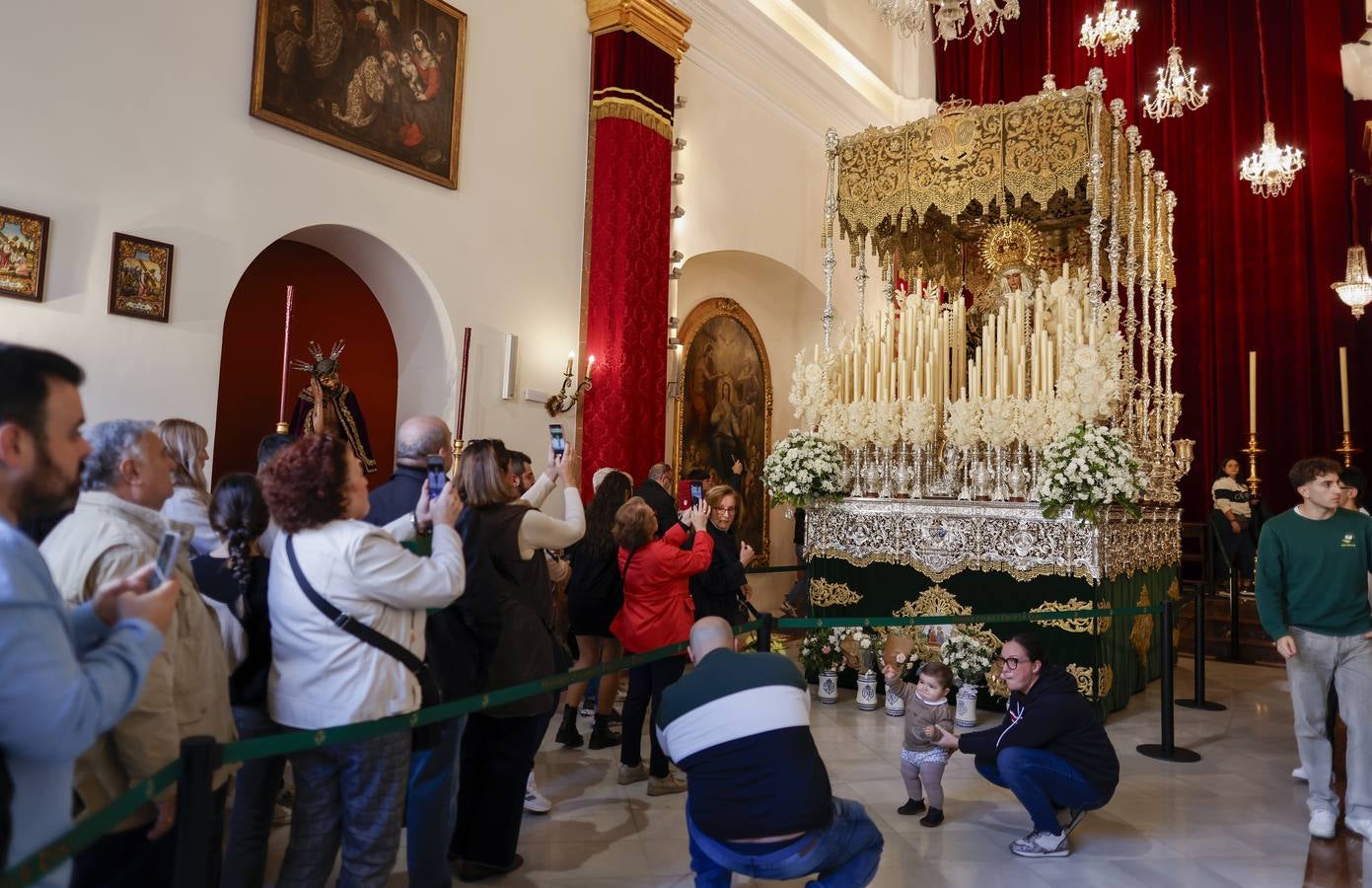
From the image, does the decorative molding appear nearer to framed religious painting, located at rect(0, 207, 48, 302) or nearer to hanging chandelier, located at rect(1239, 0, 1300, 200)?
framed religious painting, located at rect(0, 207, 48, 302)

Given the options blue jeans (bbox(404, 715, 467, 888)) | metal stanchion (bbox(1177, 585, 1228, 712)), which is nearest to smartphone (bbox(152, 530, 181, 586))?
blue jeans (bbox(404, 715, 467, 888))

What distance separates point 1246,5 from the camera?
44.9ft

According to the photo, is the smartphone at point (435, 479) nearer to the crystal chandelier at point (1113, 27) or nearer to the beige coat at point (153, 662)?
the beige coat at point (153, 662)

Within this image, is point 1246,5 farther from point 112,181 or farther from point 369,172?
point 112,181

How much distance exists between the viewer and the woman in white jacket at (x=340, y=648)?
2.68m

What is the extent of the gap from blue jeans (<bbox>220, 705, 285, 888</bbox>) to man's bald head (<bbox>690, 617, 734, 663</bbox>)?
1422mm

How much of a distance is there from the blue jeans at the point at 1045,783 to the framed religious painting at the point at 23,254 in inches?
228

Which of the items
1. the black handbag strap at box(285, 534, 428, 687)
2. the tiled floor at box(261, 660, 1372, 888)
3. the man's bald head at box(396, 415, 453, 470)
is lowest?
the tiled floor at box(261, 660, 1372, 888)

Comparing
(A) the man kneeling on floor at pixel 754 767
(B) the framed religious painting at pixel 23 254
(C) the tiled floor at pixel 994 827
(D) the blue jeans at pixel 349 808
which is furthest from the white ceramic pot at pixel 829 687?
(B) the framed religious painting at pixel 23 254

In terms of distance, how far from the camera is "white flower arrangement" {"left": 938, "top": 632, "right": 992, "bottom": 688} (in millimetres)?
6789

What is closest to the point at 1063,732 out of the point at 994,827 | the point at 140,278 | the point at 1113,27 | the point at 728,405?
the point at 994,827

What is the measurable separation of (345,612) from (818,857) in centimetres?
171

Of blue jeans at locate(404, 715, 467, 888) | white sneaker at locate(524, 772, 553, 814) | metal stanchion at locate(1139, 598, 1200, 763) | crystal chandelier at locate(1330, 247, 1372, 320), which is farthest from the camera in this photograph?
crystal chandelier at locate(1330, 247, 1372, 320)

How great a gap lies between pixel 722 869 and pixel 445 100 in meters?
6.64
